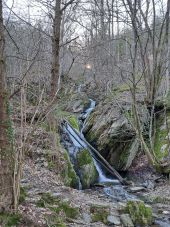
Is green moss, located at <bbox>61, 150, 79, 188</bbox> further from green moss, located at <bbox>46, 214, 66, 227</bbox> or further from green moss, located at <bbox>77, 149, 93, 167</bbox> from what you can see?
green moss, located at <bbox>46, 214, 66, 227</bbox>

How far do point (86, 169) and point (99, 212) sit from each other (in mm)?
3852

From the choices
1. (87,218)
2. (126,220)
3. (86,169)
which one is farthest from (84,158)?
(87,218)

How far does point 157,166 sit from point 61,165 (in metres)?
3.19

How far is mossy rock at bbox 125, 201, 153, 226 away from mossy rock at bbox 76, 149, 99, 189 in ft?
10.5

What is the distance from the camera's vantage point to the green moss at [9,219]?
422 cm

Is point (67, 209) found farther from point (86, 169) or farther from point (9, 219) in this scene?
point (86, 169)

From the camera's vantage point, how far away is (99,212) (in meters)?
5.80

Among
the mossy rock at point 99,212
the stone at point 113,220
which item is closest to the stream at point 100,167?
the mossy rock at point 99,212

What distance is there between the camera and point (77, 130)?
12430 mm

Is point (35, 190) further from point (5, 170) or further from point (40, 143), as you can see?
point (40, 143)

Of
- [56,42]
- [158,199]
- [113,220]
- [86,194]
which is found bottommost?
[158,199]

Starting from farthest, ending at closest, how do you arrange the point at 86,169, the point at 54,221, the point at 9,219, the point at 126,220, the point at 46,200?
the point at 86,169, the point at 126,220, the point at 46,200, the point at 54,221, the point at 9,219

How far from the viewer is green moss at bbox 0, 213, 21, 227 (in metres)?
4.22

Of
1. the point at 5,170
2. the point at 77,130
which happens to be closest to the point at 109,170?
the point at 77,130
